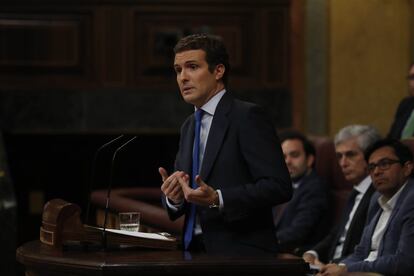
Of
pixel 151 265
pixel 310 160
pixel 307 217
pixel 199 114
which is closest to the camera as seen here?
pixel 151 265

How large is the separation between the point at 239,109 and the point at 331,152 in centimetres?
257

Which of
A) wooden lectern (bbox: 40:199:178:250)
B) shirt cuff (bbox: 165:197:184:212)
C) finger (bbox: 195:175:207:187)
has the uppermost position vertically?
finger (bbox: 195:175:207:187)

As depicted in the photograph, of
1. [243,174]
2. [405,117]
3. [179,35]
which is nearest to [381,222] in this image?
[243,174]

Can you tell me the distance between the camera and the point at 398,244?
4.39 metres

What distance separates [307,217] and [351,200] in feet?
1.44

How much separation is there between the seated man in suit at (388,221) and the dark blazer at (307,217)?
867 mm

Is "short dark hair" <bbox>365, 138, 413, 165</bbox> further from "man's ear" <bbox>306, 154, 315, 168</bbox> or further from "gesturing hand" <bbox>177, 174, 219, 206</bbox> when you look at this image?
"gesturing hand" <bbox>177, 174, 219, 206</bbox>

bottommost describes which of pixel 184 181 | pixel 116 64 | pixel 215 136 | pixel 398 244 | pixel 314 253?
pixel 314 253

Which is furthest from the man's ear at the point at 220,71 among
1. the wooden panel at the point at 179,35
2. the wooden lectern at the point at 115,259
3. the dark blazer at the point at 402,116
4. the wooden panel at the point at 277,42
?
the wooden panel at the point at 277,42

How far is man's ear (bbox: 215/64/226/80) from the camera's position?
3.62 metres

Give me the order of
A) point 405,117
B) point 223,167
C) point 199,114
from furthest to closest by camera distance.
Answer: point 405,117, point 199,114, point 223,167

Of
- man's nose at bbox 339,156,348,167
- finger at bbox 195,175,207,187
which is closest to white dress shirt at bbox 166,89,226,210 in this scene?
finger at bbox 195,175,207,187

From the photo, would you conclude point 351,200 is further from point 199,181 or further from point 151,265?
point 151,265

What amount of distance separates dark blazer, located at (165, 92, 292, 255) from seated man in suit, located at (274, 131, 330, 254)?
6.91 feet
